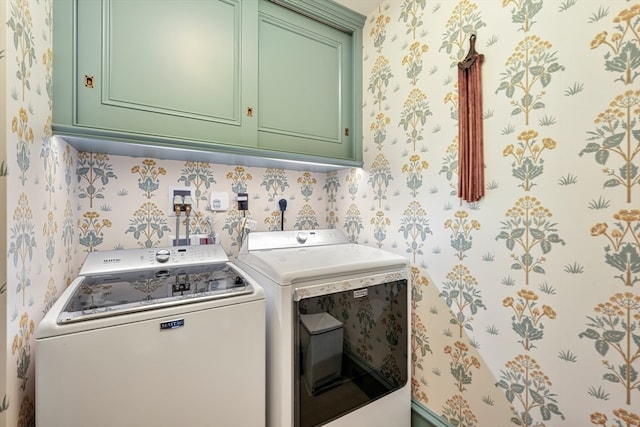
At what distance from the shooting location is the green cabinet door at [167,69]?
107 cm

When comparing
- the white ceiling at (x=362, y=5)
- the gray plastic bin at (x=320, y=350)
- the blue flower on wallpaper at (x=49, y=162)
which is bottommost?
the gray plastic bin at (x=320, y=350)

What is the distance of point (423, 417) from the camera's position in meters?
1.35

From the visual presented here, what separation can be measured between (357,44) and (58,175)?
170 cm

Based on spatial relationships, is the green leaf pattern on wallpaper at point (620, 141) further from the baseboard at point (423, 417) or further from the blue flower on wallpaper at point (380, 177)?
the baseboard at point (423, 417)

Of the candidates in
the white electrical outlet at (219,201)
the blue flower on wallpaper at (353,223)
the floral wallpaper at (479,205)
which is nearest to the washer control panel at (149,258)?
the floral wallpaper at (479,205)

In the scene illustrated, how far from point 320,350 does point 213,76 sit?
1.35 meters

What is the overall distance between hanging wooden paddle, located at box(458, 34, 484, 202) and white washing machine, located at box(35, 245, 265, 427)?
98 centimetres

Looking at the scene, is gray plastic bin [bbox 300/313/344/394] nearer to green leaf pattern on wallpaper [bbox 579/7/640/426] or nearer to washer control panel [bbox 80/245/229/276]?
washer control panel [bbox 80/245/229/276]

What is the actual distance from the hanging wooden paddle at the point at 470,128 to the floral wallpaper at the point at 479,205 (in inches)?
1.2

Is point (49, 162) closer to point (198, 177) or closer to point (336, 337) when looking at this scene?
point (198, 177)

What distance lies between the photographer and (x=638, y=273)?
767 mm

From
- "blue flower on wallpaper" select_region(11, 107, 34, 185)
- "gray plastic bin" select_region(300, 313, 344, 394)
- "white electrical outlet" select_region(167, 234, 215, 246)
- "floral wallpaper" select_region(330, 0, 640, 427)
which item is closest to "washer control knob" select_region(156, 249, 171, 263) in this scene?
"white electrical outlet" select_region(167, 234, 215, 246)

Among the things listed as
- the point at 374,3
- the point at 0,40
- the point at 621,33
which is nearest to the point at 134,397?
the point at 0,40

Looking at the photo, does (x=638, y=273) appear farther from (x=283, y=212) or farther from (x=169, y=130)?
(x=169, y=130)
